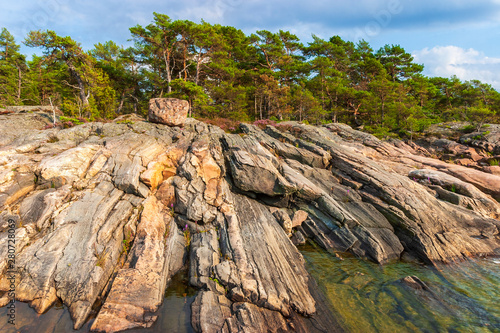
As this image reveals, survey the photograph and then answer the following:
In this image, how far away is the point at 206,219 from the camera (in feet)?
41.2

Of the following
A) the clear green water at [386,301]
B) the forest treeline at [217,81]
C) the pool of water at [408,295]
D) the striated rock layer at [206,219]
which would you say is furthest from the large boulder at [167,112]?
the pool of water at [408,295]

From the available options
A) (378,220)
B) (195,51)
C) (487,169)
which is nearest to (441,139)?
(487,169)

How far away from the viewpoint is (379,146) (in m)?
26.3

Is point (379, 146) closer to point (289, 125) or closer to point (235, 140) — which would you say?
point (289, 125)

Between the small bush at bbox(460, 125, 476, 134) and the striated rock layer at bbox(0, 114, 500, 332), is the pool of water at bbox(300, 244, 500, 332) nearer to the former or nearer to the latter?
the striated rock layer at bbox(0, 114, 500, 332)

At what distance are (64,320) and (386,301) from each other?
13.0 meters

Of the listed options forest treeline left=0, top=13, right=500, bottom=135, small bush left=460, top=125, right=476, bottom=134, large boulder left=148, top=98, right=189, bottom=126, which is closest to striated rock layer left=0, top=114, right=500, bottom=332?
large boulder left=148, top=98, right=189, bottom=126

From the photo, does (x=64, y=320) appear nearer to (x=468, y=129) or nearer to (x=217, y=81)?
(x=217, y=81)

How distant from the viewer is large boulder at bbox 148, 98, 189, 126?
21.6 meters

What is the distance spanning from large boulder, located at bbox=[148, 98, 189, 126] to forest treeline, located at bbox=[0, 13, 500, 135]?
658 cm

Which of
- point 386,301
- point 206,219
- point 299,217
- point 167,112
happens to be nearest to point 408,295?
point 386,301

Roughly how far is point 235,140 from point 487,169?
28997mm

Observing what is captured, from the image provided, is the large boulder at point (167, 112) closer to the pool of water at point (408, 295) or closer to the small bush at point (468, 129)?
the pool of water at point (408, 295)

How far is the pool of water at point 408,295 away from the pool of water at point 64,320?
6300mm
